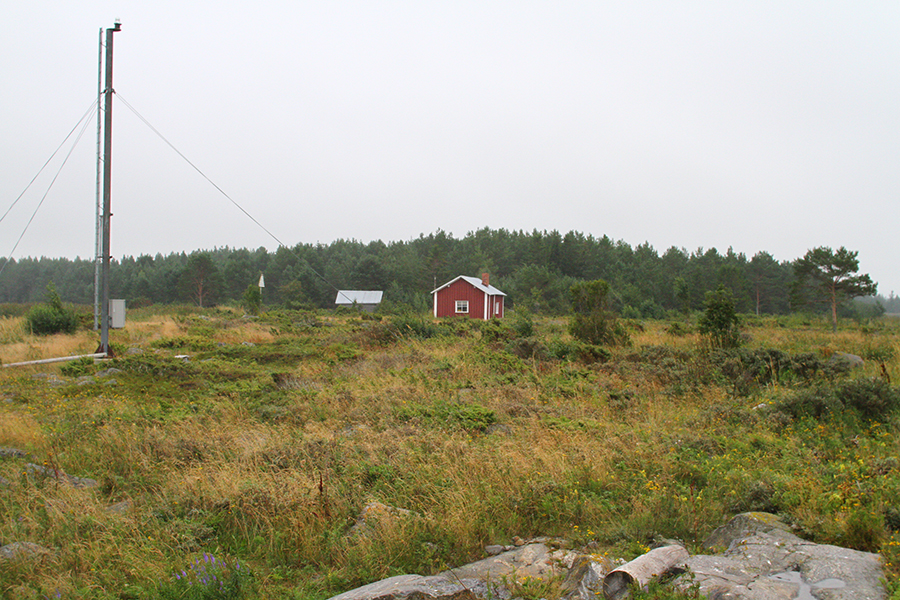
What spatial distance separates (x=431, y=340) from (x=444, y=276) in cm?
6077

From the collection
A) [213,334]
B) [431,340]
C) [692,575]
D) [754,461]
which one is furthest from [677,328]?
[692,575]

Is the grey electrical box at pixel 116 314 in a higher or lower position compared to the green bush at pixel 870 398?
higher

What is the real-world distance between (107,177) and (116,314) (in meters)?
3.63

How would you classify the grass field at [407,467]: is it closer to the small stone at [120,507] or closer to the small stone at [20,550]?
the small stone at [120,507]

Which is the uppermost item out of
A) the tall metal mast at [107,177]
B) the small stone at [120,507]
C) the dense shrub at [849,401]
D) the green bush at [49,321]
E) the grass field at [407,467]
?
the tall metal mast at [107,177]

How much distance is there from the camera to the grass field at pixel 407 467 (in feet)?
13.6

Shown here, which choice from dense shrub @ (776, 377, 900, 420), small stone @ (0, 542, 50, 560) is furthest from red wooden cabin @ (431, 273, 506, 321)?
small stone @ (0, 542, 50, 560)

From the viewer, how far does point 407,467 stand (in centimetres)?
580

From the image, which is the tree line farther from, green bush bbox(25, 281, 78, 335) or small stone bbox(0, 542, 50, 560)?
small stone bbox(0, 542, 50, 560)

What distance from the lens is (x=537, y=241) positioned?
78.5 metres

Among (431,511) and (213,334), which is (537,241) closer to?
(213,334)

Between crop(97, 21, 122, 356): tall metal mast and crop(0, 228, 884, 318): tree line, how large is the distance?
1630 inches

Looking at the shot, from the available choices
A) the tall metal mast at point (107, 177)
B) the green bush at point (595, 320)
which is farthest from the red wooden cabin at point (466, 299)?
the tall metal mast at point (107, 177)

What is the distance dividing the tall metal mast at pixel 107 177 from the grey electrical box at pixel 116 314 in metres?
0.62
